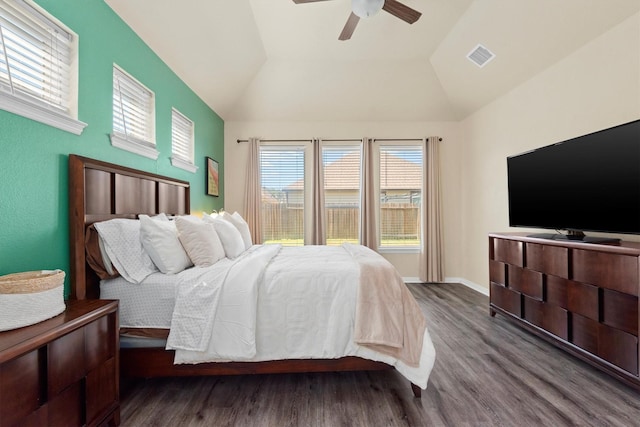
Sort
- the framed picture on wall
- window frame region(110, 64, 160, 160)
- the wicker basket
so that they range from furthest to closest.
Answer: the framed picture on wall
window frame region(110, 64, 160, 160)
the wicker basket

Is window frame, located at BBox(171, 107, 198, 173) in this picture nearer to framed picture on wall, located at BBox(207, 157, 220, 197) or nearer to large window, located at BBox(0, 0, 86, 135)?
framed picture on wall, located at BBox(207, 157, 220, 197)

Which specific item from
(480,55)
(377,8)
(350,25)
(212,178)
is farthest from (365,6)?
(212,178)

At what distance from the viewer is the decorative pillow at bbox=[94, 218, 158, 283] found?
1.74 m

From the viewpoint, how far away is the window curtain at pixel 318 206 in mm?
4418

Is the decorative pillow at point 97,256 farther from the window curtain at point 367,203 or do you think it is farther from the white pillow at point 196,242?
the window curtain at point 367,203

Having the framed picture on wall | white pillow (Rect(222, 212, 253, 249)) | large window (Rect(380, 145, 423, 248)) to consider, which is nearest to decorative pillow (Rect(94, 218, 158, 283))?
white pillow (Rect(222, 212, 253, 249))

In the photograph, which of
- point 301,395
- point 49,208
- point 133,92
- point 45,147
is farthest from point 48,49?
point 301,395

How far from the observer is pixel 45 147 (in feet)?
5.12

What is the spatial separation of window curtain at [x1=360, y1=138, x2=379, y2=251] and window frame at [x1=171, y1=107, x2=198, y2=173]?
2467 mm

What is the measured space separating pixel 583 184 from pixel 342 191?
9.67ft

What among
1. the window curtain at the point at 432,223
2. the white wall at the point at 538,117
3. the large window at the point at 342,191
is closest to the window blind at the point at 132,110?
the large window at the point at 342,191

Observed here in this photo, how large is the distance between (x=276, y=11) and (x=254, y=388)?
11.6 ft

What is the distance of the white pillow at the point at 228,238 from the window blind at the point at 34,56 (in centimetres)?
127

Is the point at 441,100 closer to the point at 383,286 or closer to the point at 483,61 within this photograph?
the point at 483,61
